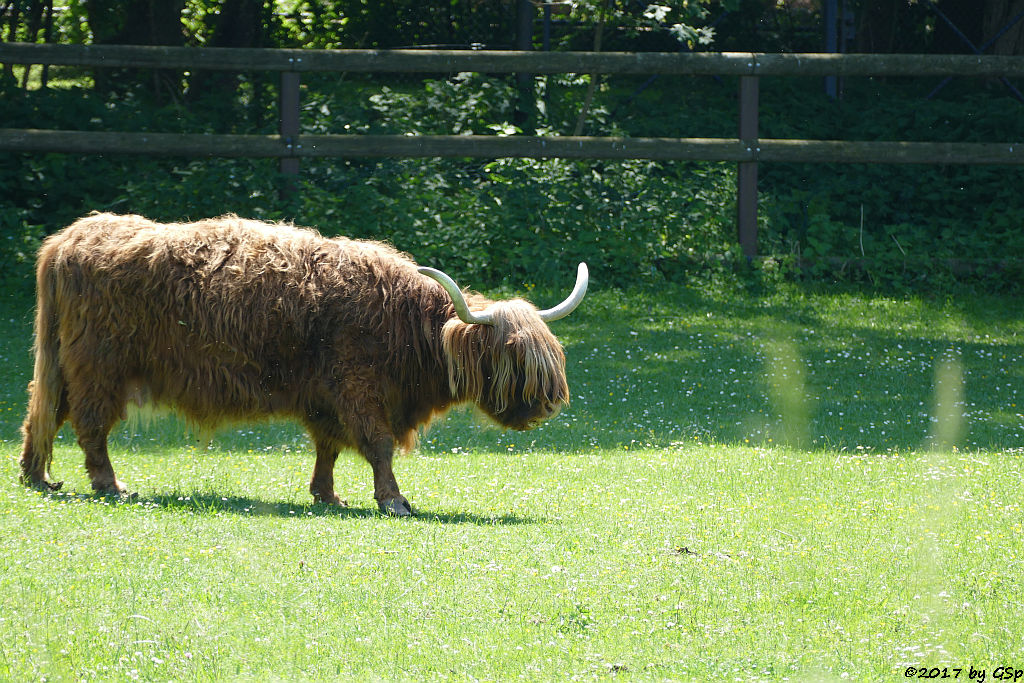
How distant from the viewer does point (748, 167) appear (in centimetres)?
1485

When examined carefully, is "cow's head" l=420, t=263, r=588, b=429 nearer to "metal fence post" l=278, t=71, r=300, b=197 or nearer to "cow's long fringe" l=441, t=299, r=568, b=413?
"cow's long fringe" l=441, t=299, r=568, b=413

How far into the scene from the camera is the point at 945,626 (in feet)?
16.5

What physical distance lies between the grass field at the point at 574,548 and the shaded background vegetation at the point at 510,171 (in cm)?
366

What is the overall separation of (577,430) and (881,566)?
4.24 meters

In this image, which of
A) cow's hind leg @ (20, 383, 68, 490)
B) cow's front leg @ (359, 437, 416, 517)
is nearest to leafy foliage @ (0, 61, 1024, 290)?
cow's hind leg @ (20, 383, 68, 490)

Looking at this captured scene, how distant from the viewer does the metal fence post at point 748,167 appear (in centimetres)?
1477

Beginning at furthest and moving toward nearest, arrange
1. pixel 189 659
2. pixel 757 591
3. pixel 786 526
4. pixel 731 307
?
pixel 731 307 → pixel 786 526 → pixel 757 591 → pixel 189 659

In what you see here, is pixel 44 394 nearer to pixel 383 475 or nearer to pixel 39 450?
pixel 39 450

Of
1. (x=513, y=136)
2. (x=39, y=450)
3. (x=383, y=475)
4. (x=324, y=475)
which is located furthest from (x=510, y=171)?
(x=39, y=450)

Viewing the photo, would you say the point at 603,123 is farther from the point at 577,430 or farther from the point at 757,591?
the point at 757,591

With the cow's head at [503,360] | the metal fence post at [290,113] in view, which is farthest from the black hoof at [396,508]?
the metal fence post at [290,113]

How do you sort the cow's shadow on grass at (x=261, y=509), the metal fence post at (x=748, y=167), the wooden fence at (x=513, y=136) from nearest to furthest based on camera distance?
the cow's shadow on grass at (x=261, y=509) < the wooden fence at (x=513, y=136) < the metal fence post at (x=748, y=167)

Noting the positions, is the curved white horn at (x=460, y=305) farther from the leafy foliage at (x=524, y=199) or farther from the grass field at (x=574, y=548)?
the leafy foliage at (x=524, y=199)

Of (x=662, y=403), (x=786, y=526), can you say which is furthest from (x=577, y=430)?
(x=786, y=526)
